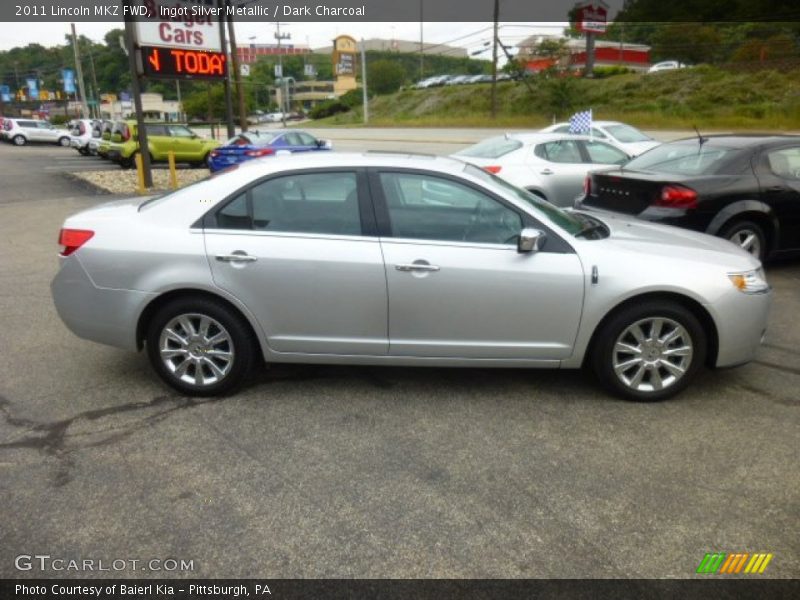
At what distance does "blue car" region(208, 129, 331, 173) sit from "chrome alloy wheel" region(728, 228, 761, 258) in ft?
→ 39.7

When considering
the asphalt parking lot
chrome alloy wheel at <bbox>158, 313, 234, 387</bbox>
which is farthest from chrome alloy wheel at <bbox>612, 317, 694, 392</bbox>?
chrome alloy wheel at <bbox>158, 313, 234, 387</bbox>

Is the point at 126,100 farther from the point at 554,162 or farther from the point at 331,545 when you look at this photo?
the point at 331,545

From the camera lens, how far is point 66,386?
4316 mm

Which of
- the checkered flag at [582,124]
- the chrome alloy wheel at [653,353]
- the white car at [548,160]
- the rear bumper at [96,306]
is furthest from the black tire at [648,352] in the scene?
the checkered flag at [582,124]

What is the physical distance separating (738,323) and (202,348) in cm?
339

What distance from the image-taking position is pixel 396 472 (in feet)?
10.7

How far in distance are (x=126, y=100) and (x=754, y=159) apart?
231 feet

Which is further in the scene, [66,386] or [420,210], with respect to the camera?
[66,386]

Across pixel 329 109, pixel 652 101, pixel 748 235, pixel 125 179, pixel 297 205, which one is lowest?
pixel 125 179

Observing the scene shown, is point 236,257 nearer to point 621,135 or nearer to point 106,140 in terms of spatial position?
point 621,135

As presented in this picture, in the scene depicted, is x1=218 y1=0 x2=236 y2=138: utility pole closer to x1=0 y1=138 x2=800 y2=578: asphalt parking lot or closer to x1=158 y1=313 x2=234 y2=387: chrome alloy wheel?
x1=0 y1=138 x2=800 y2=578: asphalt parking lot

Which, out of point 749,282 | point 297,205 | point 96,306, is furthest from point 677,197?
point 96,306

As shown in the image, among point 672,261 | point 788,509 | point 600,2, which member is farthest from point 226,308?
point 600,2

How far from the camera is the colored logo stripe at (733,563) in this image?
259cm
